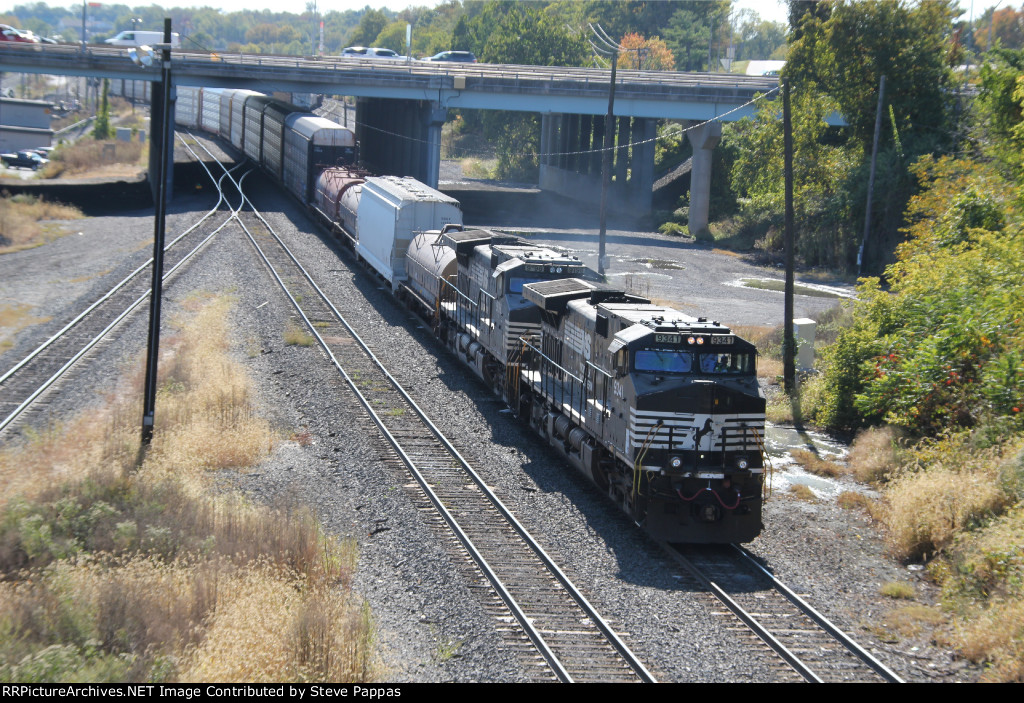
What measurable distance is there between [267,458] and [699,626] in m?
9.81

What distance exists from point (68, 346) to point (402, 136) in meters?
40.7

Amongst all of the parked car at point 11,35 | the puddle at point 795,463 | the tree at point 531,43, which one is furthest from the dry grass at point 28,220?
the tree at point 531,43

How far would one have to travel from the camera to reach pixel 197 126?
96375 mm

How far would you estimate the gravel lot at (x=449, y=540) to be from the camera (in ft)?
40.4

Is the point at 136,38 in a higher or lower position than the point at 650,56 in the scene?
lower

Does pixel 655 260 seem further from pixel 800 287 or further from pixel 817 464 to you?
pixel 817 464

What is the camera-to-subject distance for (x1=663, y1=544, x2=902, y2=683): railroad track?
473 inches

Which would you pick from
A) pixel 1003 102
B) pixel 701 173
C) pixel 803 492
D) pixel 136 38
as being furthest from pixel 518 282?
pixel 136 38

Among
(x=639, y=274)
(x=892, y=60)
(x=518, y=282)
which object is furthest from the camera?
(x=892, y=60)

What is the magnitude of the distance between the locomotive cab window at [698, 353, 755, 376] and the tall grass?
6329mm

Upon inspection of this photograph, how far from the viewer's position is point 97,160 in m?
77.2

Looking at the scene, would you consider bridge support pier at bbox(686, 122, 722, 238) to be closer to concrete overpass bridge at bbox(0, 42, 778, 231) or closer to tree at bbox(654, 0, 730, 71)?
concrete overpass bridge at bbox(0, 42, 778, 231)
